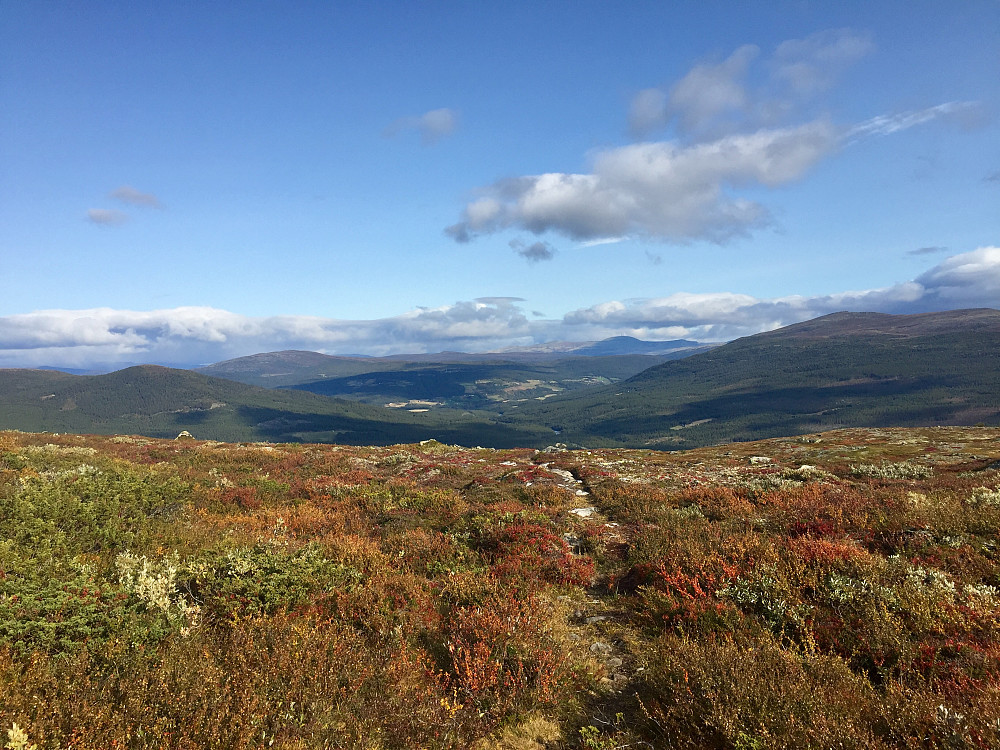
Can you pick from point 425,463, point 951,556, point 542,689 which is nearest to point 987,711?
point 542,689

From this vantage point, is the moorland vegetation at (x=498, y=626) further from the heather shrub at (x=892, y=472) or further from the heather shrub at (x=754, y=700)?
the heather shrub at (x=892, y=472)

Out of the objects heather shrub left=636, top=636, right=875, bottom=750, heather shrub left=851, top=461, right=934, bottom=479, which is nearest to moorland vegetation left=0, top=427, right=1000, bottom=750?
heather shrub left=636, top=636, right=875, bottom=750

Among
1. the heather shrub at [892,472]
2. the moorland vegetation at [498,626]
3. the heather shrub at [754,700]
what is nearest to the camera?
the heather shrub at [754,700]

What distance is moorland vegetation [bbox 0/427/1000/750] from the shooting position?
4727 millimetres

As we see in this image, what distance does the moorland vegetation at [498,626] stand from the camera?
15.5 feet

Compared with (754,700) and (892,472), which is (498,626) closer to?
(754,700)

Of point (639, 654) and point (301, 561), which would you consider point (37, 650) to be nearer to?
point (301, 561)

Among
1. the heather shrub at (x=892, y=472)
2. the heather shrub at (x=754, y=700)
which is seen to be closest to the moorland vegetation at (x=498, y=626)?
the heather shrub at (x=754, y=700)

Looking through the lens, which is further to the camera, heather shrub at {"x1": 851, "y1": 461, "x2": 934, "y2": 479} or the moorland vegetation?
heather shrub at {"x1": 851, "y1": 461, "x2": 934, "y2": 479}

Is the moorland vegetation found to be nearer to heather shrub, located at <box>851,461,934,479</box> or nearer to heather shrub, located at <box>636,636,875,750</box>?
heather shrub, located at <box>636,636,875,750</box>

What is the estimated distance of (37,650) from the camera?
209 inches

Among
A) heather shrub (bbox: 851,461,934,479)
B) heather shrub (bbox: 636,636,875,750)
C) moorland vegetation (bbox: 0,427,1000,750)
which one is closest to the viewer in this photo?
heather shrub (bbox: 636,636,875,750)

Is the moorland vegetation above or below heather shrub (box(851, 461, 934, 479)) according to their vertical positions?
above

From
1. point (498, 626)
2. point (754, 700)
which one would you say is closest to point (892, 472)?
point (754, 700)
